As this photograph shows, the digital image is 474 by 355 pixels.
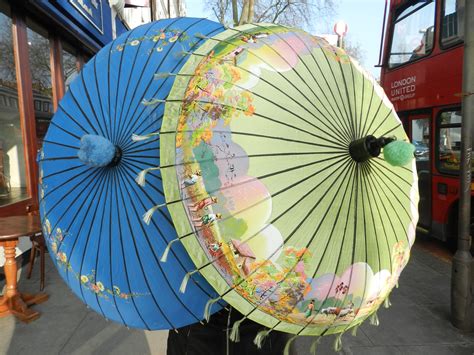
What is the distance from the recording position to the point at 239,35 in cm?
117

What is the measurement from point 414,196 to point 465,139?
8.71 ft

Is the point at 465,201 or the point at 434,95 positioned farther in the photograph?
the point at 434,95

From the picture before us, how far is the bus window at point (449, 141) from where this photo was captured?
220 inches

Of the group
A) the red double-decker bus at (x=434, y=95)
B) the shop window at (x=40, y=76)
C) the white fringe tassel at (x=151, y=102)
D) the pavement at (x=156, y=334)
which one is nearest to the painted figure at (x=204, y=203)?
the white fringe tassel at (x=151, y=102)

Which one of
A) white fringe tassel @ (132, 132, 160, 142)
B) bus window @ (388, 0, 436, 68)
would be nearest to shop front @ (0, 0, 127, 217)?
white fringe tassel @ (132, 132, 160, 142)

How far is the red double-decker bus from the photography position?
18.2 feet

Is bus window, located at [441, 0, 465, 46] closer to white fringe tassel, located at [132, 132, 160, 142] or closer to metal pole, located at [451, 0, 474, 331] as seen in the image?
metal pole, located at [451, 0, 474, 331]

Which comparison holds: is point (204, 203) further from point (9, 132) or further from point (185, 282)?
point (9, 132)

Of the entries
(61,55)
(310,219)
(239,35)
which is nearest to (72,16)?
(61,55)

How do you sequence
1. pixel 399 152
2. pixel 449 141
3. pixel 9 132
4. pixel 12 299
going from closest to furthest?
pixel 399 152, pixel 12 299, pixel 9 132, pixel 449 141

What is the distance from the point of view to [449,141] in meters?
5.77

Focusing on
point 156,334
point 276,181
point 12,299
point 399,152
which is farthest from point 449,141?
point 12,299

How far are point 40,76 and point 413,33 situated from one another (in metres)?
6.34

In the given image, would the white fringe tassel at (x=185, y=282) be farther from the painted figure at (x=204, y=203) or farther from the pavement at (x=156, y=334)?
the pavement at (x=156, y=334)
